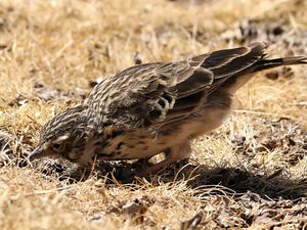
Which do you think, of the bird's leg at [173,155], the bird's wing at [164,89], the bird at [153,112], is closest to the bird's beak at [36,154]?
the bird at [153,112]

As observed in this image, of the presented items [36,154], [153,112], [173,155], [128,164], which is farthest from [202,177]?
[36,154]

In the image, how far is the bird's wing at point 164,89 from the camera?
555 cm

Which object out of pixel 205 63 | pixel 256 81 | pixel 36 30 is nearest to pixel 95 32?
pixel 36 30

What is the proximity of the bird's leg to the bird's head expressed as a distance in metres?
0.73

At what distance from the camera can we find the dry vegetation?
15.9 feet

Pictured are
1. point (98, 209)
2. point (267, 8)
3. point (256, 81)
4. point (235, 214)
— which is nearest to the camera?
point (98, 209)

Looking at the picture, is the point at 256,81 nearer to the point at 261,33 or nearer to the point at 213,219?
the point at 261,33

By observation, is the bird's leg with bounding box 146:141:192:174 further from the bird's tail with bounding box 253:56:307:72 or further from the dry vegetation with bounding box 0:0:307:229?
the bird's tail with bounding box 253:56:307:72

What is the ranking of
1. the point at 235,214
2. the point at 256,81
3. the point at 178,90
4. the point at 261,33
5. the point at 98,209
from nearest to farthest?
the point at 98,209, the point at 235,214, the point at 178,90, the point at 256,81, the point at 261,33

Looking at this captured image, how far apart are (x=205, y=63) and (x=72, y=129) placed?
1394 mm

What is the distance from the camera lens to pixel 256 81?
837 centimetres

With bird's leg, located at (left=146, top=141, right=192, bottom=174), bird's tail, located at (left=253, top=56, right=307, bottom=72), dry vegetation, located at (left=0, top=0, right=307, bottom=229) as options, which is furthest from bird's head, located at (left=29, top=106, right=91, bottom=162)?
bird's tail, located at (left=253, top=56, right=307, bottom=72)

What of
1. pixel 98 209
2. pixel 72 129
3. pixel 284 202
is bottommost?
pixel 284 202

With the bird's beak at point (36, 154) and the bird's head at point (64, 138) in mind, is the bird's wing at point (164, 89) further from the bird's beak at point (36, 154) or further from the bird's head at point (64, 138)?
the bird's beak at point (36, 154)
